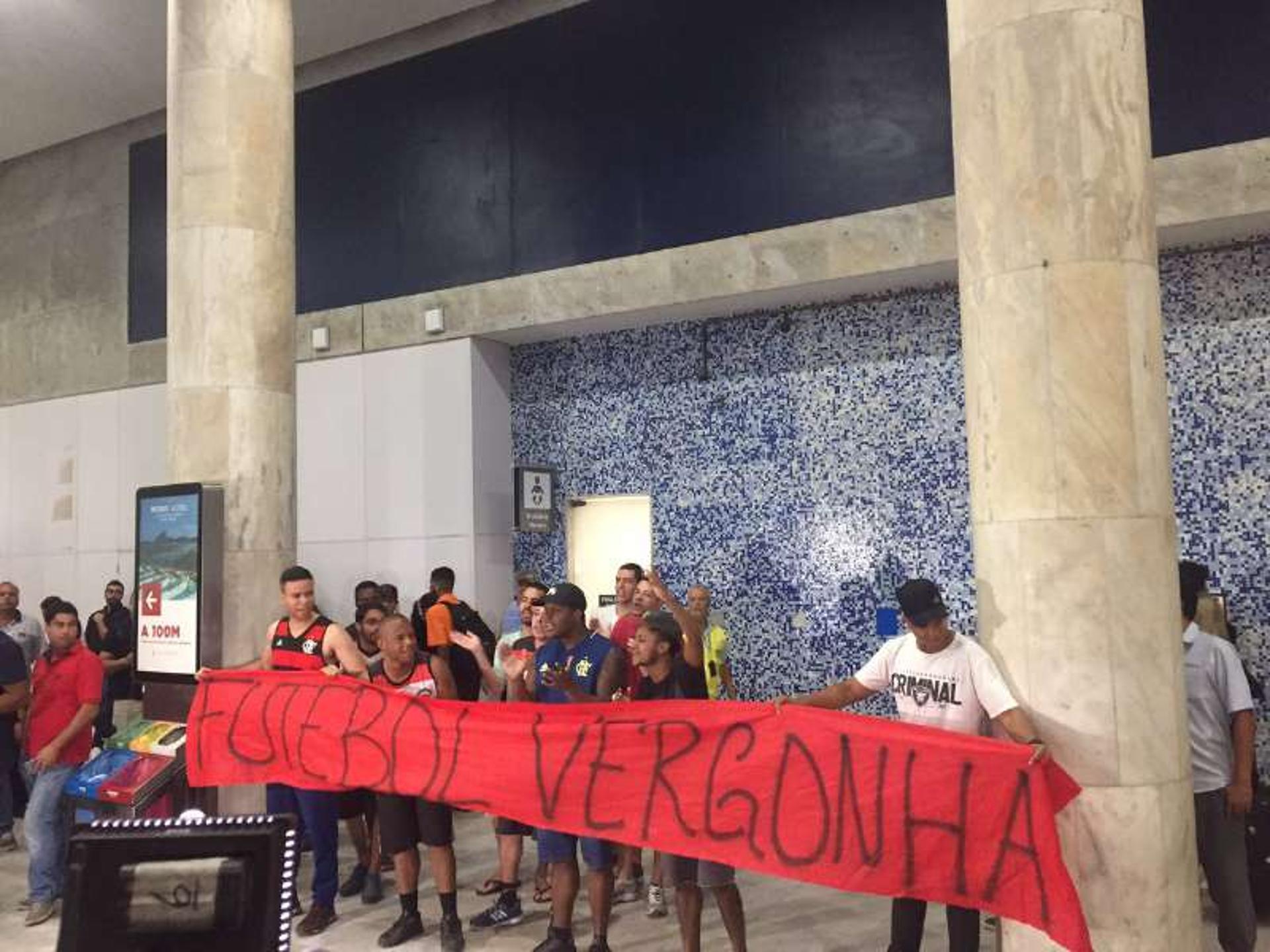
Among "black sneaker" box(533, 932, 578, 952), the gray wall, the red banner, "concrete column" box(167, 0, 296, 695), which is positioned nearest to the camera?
the red banner

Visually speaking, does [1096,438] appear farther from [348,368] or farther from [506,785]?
[348,368]

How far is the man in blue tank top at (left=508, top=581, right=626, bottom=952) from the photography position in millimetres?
5680

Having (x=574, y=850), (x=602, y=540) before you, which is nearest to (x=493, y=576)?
(x=602, y=540)

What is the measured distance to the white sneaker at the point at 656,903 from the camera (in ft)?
21.5

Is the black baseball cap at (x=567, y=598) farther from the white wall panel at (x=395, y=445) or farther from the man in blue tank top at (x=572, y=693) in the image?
the white wall panel at (x=395, y=445)

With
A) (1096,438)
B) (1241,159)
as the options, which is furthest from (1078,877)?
(1241,159)

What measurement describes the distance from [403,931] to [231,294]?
13.6 feet

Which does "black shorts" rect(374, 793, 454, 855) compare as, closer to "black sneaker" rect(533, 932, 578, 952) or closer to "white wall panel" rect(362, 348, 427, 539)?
"black sneaker" rect(533, 932, 578, 952)

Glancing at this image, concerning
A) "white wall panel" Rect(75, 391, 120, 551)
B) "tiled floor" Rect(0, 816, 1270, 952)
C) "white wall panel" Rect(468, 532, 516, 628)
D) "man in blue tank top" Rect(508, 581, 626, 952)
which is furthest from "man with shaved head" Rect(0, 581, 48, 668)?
"man in blue tank top" Rect(508, 581, 626, 952)

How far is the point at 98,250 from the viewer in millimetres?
14297

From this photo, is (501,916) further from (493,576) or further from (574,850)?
(493,576)

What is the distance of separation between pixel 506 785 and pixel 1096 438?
2952 millimetres

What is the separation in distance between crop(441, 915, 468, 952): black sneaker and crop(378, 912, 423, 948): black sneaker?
215 mm

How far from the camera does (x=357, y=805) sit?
7141mm
